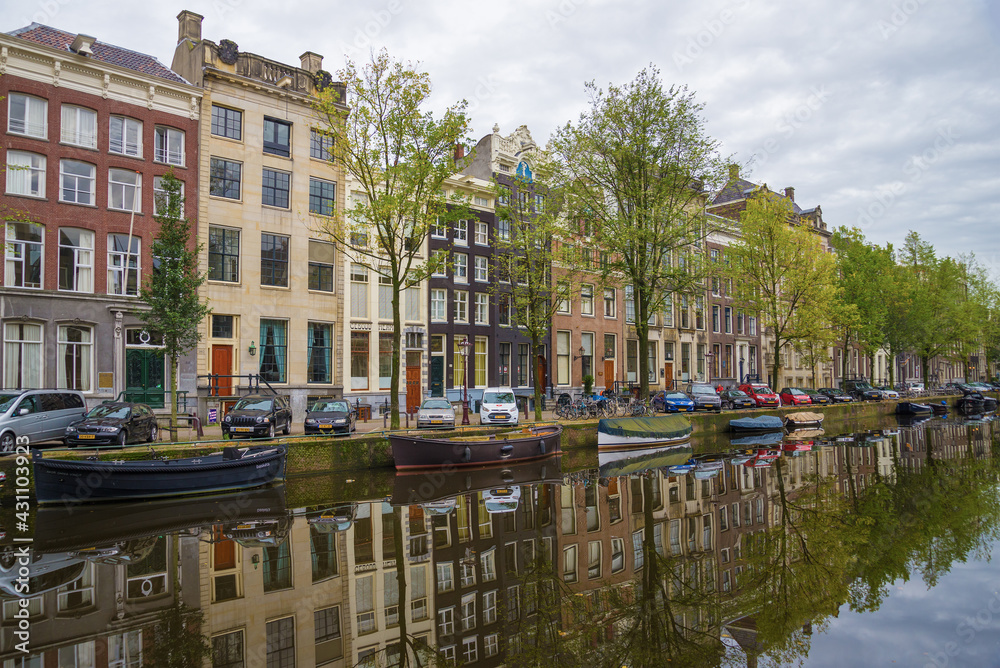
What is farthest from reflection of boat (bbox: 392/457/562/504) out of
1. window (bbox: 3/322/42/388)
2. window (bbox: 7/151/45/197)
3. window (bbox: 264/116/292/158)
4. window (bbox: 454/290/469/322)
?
window (bbox: 264/116/292/158)

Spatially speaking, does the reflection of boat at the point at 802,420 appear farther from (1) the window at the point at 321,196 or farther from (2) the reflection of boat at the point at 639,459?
(1) the window at the point at 321,196

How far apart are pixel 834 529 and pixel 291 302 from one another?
1104 inches

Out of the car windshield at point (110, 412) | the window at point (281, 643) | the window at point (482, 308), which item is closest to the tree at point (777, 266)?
the window at point (482, 308)

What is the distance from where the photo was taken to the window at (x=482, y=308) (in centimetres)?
4062

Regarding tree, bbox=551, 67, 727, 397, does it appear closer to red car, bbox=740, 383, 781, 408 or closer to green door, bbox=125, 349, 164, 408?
red car, bbox=740, 383, 781, 408

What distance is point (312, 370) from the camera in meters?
34.5

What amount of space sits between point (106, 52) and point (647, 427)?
32331mm

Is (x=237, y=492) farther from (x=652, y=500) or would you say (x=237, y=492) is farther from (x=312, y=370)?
(x=312, y=370)

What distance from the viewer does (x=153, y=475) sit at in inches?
674

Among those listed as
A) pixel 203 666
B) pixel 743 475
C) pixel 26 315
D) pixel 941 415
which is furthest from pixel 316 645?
pixel 941 415

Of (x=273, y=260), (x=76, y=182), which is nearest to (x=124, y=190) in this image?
(x=76, y=182)

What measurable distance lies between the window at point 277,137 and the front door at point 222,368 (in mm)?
11256

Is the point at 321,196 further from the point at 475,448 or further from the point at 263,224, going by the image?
the point at 475,448

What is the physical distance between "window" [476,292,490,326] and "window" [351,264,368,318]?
25.2 ft
